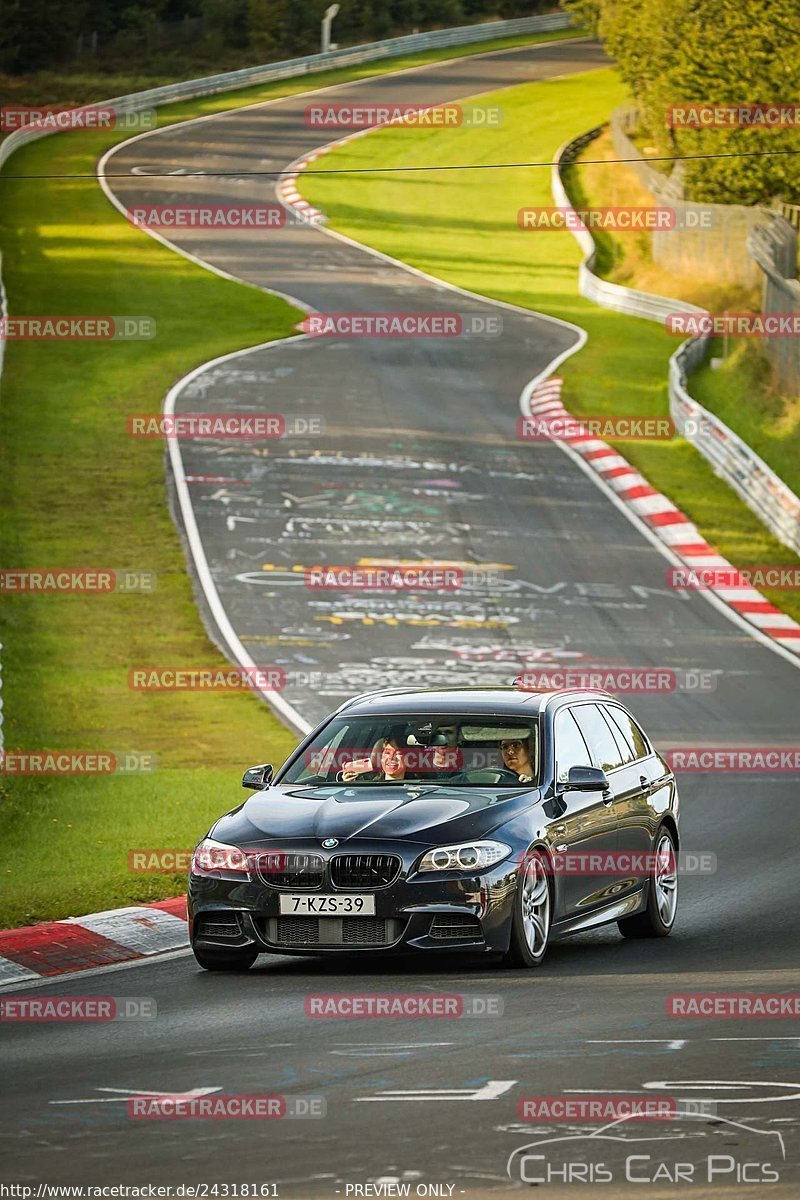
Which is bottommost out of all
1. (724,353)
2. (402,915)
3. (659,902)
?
(724,353)

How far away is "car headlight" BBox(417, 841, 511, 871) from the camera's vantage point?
1035cm

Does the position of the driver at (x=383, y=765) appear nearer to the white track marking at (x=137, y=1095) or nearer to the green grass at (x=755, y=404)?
the white track marking at (x=137, y=1095)

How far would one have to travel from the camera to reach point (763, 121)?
51.8m

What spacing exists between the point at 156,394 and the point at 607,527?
11.5m

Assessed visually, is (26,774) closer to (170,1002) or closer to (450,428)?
(170,1002)

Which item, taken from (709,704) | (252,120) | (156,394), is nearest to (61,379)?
(156,394)

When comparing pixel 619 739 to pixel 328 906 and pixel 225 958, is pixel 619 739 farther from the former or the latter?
pixel 225 958

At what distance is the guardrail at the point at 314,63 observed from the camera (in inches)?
3029

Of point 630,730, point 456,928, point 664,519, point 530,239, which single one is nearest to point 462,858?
point 456,928

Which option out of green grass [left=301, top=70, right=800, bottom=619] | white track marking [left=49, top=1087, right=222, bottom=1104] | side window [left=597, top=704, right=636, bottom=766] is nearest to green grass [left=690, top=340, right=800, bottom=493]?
green grass [left=301, top=70, right=800, bottom=619]

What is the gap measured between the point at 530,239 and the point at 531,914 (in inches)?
1988

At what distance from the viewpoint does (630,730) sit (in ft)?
42.8

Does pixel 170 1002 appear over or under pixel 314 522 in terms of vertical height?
over

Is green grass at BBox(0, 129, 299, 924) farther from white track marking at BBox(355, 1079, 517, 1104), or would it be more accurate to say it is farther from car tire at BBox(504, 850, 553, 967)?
white track marking at BBox(355, 1079, 517, 1104)
